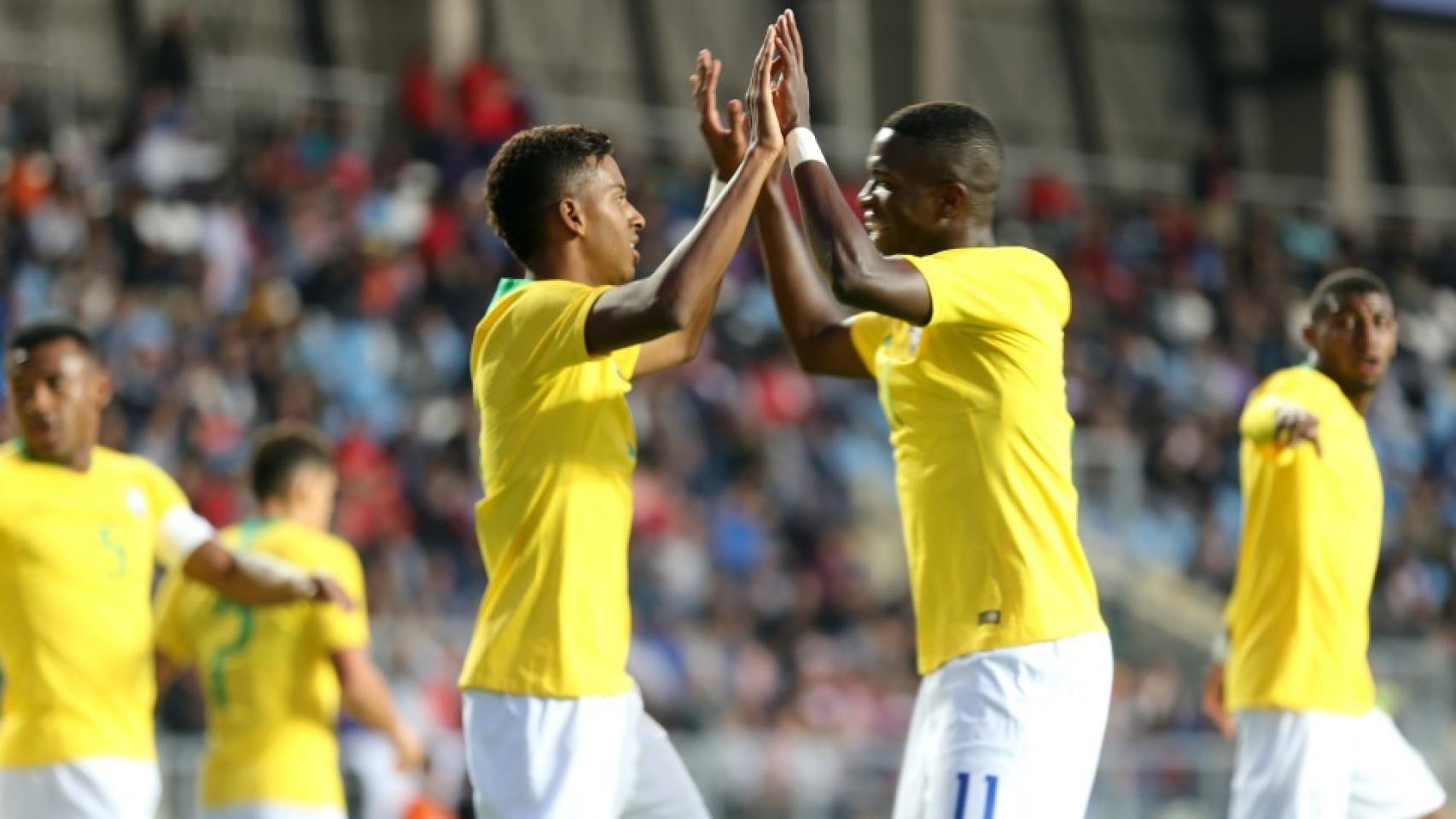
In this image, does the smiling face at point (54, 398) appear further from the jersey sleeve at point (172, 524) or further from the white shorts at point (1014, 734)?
the white shorts at point (1014, 734)

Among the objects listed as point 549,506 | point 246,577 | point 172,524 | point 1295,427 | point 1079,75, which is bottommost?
point 246,577

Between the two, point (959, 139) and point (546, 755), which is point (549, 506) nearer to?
point (546, 755)

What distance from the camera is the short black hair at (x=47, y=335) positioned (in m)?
6.46

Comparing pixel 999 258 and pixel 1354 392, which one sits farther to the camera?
pixel 1354 392

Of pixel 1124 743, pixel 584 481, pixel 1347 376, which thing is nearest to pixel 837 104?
pixel 1124 743

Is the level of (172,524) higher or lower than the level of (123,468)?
lower

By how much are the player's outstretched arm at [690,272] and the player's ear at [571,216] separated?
31cm

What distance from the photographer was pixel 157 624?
729 cm

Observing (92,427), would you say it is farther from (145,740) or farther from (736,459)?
(736,459)

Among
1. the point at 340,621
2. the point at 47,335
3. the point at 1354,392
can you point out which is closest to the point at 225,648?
the point at 340,621

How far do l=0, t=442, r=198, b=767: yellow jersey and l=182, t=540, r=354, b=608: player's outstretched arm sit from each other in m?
0.19

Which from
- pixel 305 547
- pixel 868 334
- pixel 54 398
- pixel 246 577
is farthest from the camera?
pixel 305 547

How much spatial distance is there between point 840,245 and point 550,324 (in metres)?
0.68

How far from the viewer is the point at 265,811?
23.0 feet
